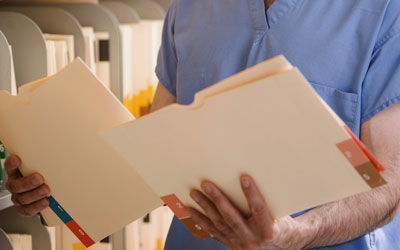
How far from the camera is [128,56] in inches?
79.0

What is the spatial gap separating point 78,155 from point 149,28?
115 centimetres

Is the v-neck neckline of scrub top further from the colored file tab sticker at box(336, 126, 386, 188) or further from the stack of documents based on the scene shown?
the stack of documents

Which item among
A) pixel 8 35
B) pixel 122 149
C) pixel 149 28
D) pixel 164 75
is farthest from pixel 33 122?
pixel 149 28

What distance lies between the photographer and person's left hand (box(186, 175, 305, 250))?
89 centimetres

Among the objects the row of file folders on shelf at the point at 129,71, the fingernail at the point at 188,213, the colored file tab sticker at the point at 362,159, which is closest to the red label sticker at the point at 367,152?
the colored file tab sticker at the point at 362,159

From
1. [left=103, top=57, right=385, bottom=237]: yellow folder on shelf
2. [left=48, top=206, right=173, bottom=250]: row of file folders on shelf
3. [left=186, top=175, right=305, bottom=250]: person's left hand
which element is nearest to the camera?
[left=103, top=57, right=385, bottom=237]: yellow folder on shelf

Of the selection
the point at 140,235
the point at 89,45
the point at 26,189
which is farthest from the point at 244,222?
the point at 140,235

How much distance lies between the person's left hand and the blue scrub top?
259 mm

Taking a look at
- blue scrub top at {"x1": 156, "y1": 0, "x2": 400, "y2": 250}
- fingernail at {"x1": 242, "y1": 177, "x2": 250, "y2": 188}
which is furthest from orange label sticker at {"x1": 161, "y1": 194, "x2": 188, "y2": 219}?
blue scrub top at {"x1": 156, "y1": 0, "x2": 400, "y2": 250}

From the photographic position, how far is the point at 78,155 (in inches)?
43.7

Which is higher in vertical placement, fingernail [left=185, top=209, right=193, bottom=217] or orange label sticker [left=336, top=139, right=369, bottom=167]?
orange label sticker [left=336, top=139, right=369, bottom=167]

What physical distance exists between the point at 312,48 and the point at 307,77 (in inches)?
2.2

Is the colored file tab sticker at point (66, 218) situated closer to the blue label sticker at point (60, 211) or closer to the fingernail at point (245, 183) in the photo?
the blue label sticker at point (60, 211)

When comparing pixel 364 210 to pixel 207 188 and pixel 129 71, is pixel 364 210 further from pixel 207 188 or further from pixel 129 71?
pixel 129 71
